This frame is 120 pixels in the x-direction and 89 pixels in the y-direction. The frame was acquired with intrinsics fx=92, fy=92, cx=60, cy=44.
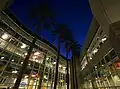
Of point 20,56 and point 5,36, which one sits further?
point 20,56

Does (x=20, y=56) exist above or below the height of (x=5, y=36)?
below

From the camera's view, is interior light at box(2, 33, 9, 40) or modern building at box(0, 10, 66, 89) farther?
interior light at box(2, 33, 9, 40)

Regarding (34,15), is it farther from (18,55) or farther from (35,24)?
(18,55)

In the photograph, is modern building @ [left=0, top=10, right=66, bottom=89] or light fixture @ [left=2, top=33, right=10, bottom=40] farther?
light fixture @ [left=2, top=33, right=10, bottom=40]

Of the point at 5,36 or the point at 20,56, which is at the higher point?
the point at 5,36

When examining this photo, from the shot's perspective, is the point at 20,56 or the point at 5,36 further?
the point at 20,56

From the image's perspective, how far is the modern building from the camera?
7.11 m

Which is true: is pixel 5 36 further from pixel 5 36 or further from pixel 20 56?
pixel 20 56

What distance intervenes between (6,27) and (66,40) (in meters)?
9.02

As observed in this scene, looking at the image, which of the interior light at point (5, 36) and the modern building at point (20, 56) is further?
the interior light at point (5, 36)

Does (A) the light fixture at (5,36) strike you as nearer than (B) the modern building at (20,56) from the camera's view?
No

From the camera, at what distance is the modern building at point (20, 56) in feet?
23.3

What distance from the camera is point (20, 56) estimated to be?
8.28 metres

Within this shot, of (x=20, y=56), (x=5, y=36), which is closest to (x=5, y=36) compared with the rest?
(x=5, y=36)
